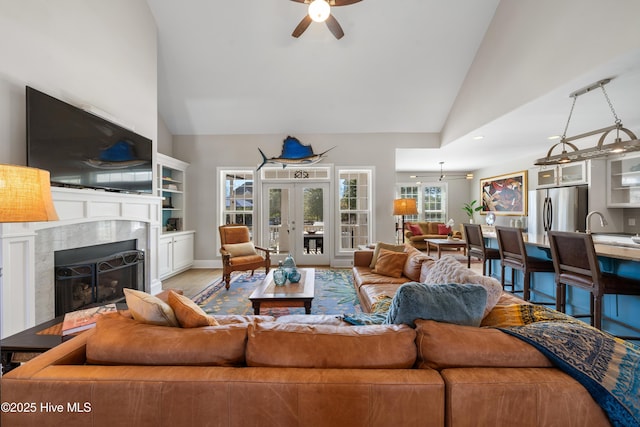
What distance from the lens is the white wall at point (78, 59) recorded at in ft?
7.06

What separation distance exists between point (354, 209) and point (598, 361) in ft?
16.6

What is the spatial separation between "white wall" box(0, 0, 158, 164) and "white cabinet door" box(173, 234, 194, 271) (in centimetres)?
214

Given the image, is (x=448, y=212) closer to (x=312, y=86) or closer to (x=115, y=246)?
(x=312, y=86)

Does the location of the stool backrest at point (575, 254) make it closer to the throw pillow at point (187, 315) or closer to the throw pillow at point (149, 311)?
the throw pillow at point (187, 315)

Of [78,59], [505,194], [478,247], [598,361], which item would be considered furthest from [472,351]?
[505,194]

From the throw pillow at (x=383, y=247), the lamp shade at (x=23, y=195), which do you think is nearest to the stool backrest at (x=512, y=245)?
the throw pillow at (x=383, y=247)

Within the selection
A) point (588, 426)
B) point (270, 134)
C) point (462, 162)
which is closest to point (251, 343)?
point (588, 426)

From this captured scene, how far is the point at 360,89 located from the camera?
4.95 metres

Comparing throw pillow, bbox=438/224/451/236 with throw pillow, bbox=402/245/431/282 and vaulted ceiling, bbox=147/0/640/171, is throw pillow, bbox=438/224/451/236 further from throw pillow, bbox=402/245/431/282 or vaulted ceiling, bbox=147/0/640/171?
throw pillow, bbox=402/245/431/282

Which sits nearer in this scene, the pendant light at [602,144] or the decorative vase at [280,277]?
the pendant light at [602,144]

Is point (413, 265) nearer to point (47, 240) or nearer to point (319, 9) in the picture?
point (319, 9)

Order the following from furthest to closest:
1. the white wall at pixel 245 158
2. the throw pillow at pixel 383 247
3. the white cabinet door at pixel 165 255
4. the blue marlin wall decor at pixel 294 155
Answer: the white wall at pixel 245 158 → the blue marlin wall decor at pixel 294 155 → the white cabinet door at pixel 165 255 → the throw pillow at pixel 383 247

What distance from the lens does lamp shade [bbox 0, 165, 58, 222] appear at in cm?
125

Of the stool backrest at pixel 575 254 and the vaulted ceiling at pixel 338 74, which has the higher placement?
the vaulted ceiling at pixel 338 74
